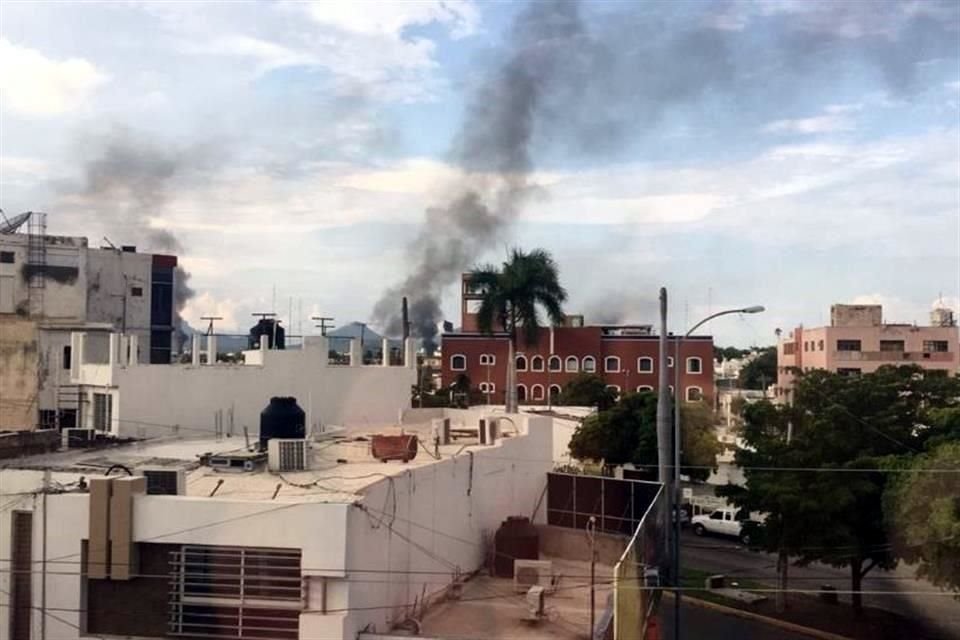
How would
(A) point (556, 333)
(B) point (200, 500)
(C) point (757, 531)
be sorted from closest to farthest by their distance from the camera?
(B) point (200, 500) → (C) point (757, 531) → (A) point (556, 333)

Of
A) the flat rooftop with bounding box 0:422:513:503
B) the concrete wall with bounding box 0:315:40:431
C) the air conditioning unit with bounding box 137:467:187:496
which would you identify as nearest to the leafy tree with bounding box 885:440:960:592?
the flat rooftop with bounding box 0:422:513:503

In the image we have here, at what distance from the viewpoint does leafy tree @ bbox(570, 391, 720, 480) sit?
1168 inches

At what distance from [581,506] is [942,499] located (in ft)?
20.3

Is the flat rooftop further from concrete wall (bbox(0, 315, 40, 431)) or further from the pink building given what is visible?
the pink building

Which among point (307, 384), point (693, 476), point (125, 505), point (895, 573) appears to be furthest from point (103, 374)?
point (693, 476)

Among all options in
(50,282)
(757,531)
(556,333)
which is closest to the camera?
(757,531)

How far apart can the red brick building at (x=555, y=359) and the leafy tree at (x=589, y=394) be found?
370 centimetres

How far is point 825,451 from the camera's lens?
818 inches

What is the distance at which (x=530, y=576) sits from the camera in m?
12.2

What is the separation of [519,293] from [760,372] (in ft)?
105

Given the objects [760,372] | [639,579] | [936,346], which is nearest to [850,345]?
[936,346]

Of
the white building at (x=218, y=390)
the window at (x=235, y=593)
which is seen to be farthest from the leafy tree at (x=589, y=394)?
the window at (x=235, y=593)

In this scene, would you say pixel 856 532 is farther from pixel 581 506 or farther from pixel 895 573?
pixel 581 506

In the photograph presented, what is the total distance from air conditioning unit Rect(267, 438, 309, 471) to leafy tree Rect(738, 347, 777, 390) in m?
48.3
